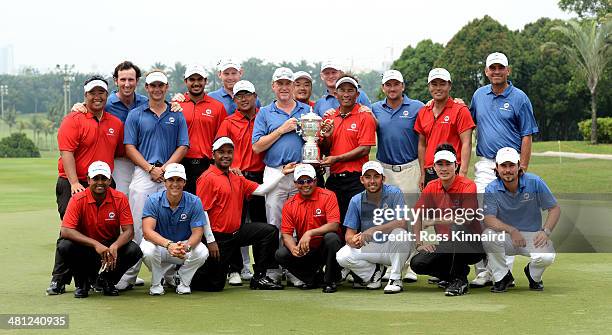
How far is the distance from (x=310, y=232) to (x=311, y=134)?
102 centimetres

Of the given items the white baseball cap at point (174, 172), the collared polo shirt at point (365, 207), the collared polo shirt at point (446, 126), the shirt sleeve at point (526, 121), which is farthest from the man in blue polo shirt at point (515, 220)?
the white baseball cap at point (174, 172)

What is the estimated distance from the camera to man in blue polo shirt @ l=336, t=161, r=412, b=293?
935 centimetres

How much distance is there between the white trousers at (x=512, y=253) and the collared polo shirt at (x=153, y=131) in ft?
10.5

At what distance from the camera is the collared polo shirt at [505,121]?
979 centimetres

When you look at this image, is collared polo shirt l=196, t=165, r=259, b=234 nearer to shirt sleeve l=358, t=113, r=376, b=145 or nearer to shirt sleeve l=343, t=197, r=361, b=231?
shirt sleeve l=343, t=197, r=361, b=231

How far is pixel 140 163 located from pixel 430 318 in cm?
350

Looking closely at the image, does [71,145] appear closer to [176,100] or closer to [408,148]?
[176,100]

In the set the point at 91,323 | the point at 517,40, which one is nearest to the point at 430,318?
the point at 91,323

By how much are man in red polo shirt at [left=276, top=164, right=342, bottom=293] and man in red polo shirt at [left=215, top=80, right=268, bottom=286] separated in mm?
749

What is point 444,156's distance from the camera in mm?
9148

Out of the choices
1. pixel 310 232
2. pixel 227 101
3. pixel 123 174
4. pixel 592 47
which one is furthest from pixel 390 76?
pixel 592 47

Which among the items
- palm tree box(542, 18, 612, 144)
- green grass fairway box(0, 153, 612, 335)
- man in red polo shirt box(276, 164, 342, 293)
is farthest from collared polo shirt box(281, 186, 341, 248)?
palm tree box(542, 18, 612, 144)

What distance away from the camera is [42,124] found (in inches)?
3883

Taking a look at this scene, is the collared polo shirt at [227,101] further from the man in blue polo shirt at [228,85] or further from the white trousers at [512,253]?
the white trousers at [512,253]
